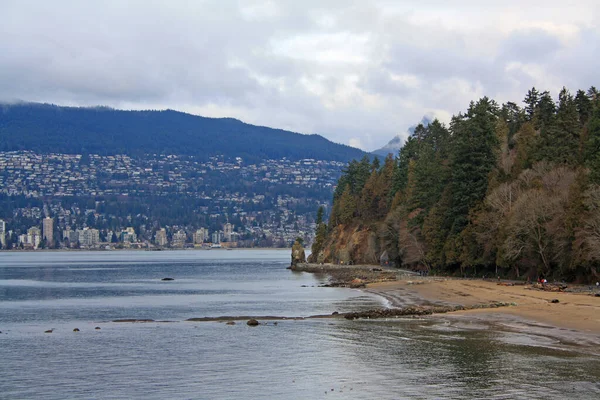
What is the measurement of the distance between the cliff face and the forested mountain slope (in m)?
2.85

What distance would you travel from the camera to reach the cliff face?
135 meters

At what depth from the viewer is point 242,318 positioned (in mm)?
51281

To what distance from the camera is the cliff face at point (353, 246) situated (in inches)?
5320

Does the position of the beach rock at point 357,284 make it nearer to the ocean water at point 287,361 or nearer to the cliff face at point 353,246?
the ocean water at point 287,361

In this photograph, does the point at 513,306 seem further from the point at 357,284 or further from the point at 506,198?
the point at 357,284

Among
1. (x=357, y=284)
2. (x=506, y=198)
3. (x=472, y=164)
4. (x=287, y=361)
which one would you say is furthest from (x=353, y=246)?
(x=287, y=361)

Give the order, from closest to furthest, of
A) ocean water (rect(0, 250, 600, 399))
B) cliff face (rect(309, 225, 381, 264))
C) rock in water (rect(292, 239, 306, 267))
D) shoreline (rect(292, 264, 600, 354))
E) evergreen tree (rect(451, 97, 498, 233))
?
ocean water (rect(0, 250, 600, 399)) → shoreline (rect(292, 264, 600, 354)) → evergreen tree (rect(451, 97, 498, 233)) → cliff face (rect(309, 225, 381, 264)) → rock in water (rect(292, 239, 306, 267))

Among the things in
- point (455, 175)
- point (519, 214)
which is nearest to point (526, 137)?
point (455, 175)

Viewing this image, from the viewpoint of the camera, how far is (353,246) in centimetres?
13888

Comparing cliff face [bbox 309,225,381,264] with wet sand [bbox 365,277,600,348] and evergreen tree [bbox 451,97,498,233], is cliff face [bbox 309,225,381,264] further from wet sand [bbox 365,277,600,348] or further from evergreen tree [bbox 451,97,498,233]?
wet sand [bbox 365,277,600,348]

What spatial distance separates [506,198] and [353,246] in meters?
65.7

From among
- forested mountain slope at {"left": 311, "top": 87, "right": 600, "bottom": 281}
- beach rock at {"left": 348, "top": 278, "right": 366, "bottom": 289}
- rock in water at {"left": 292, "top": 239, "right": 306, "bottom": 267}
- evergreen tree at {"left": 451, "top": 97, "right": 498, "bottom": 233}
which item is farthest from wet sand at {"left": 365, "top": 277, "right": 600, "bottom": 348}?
rock in water at {"left": 292, "top": 239, "right": 306, "bottom": 267}

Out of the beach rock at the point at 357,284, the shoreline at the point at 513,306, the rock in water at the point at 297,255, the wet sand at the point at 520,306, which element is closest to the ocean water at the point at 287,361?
the shoreline at the point at 513,306

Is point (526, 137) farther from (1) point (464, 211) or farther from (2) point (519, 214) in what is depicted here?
(2) point (519, 214)
